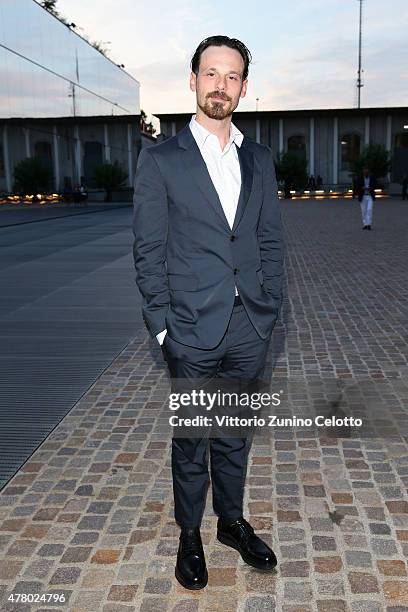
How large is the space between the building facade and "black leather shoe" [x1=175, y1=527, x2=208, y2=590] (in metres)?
55.6

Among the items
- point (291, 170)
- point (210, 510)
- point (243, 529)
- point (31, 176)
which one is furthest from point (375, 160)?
point (243, 529)

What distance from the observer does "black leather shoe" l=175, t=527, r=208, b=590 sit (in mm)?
2635

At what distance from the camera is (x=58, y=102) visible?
35.1m

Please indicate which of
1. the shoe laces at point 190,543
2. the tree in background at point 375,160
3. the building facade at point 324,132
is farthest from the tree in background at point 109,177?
the shoe laces at point 190,543

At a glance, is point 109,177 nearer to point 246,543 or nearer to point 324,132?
point 324,132

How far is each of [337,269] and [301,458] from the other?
8153mm

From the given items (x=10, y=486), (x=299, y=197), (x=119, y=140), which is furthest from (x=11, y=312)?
(x=299, y=197)

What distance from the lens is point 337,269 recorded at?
1166 centimetres

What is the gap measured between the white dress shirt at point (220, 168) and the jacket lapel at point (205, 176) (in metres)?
0.03

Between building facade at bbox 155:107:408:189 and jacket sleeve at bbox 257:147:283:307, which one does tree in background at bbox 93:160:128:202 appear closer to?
building facade at bbox 155:107:408:189

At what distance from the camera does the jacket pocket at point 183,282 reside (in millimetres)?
2555

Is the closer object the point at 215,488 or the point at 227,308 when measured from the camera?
the point at 227,308

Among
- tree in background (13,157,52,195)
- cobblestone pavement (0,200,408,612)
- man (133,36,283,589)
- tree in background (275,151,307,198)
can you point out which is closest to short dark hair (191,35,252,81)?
man (133,36,283,589)

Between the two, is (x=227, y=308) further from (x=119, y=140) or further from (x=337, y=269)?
(x=119, y=140)
